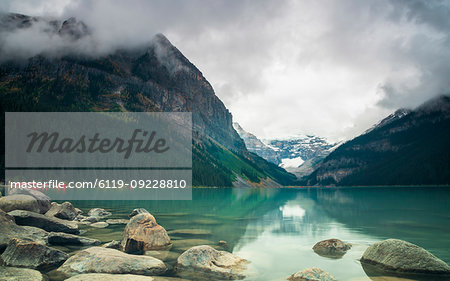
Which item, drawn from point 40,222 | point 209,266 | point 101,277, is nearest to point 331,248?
point 209,266

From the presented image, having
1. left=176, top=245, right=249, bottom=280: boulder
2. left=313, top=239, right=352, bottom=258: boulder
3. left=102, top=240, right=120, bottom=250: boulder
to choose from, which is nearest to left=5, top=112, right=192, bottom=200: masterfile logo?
left=102, top=240, right=120, bottom=250: boulder

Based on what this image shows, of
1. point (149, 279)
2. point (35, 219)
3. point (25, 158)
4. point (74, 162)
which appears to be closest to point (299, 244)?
point (149, 279)

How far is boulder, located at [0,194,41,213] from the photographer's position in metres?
31.4

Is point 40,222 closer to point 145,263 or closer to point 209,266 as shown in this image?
point 145,263

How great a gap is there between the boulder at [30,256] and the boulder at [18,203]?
17.7 m

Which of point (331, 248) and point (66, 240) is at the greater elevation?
point (66, 240)

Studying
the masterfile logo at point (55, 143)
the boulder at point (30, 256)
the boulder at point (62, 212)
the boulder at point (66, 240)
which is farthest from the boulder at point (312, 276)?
the masterfile logo at point (55, 143)

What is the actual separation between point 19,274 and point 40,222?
1497 cm

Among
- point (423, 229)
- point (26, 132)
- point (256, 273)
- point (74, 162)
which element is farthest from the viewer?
point (74, 162)

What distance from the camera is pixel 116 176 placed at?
176 meters

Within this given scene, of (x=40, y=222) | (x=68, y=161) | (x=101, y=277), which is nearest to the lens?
(x=101, y=277)

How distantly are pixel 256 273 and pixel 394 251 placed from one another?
9.07 m

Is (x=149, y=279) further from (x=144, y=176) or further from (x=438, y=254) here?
(x=144, y=176)

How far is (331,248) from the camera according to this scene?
24000mm
